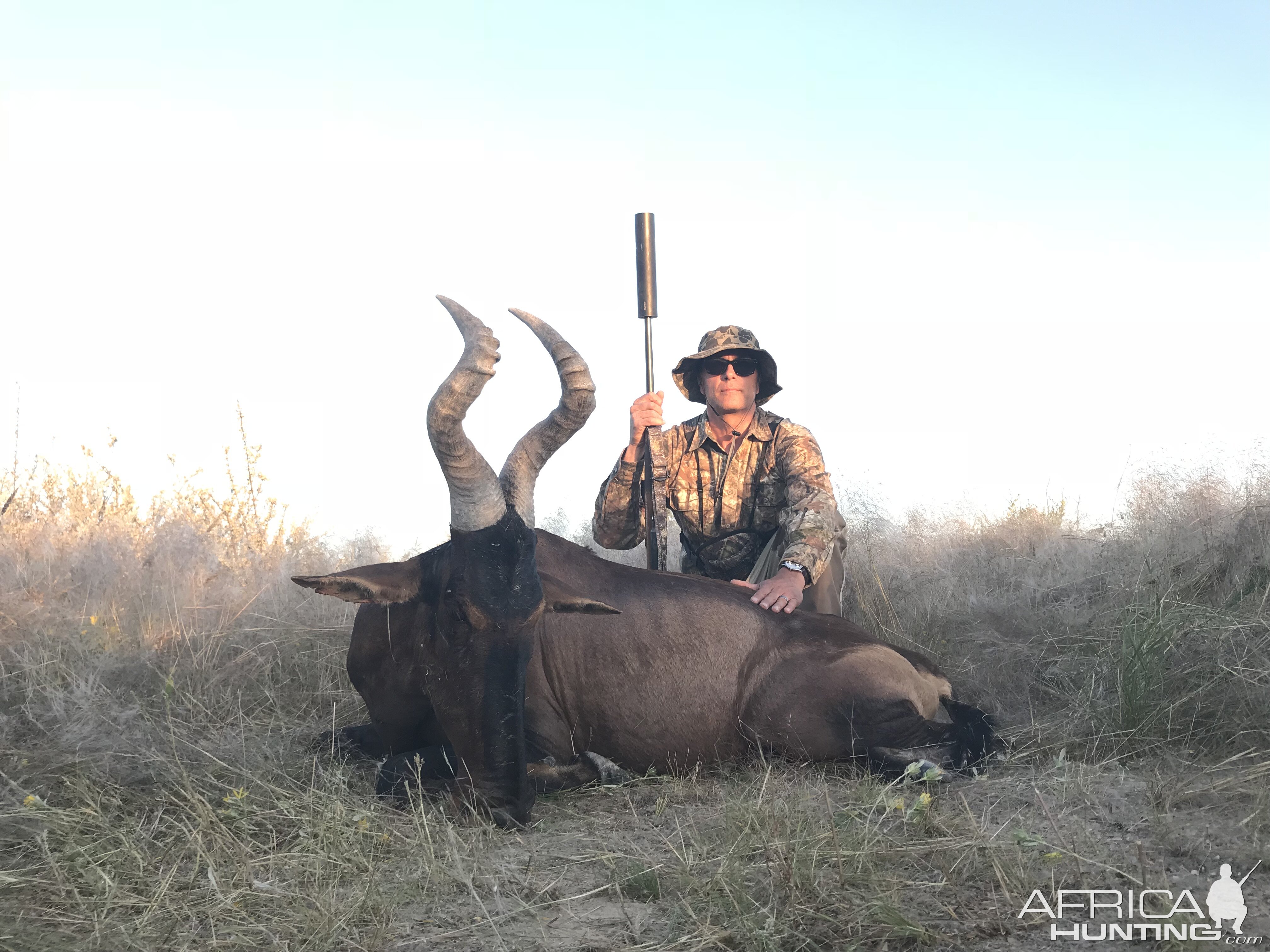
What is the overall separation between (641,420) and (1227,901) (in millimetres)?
4187

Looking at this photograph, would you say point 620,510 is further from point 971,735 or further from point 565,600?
point 971,735

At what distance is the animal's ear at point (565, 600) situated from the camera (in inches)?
177

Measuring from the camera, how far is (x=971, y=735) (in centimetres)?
463

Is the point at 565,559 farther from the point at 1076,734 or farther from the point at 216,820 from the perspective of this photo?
the point at 1076,734

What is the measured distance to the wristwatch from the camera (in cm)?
545

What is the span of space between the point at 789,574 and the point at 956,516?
5787 mm

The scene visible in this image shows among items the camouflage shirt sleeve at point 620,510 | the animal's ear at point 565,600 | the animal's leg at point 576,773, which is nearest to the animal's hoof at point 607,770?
the animal's leg at point 576,773

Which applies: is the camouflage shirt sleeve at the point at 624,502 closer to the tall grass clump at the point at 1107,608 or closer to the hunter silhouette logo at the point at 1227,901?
the tall grass clump at the point at 1107,608

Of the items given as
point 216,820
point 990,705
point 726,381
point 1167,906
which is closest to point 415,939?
point 216,820

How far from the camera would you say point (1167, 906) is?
2809 mm

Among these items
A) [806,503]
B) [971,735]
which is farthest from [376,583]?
[971,735]

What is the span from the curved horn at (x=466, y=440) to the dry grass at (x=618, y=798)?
1.20 meters

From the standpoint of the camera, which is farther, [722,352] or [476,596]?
[722,352]

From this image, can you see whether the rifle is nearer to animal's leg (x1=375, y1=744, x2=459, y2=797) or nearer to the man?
the man
